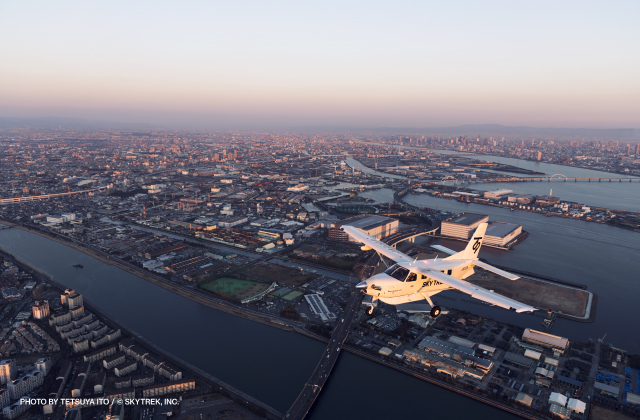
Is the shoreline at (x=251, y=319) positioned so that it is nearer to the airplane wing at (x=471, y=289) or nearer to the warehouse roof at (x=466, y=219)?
the airplane wing at (x=471, y=289)

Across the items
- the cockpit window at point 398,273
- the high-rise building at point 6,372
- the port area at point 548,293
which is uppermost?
the cockpit window at point 398,273

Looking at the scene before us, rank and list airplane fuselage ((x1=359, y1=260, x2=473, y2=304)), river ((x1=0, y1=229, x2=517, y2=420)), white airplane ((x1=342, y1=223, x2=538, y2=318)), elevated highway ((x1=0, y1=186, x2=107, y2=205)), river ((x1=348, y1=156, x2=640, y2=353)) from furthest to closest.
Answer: elevated highway ((x1=0, y1=186, x2=107, y2=205)), river ((x1=348, y1=156, x2=640, y2=353)), river ((x1=0, y1=229, x2=517, y2=420)), airplane fuselage ((x1=359, y1=260, x2=473, y2=304)), white airplane ((x1=342, y1=223, x2=538, y2=318))

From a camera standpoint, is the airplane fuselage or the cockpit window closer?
the airplane fuselage

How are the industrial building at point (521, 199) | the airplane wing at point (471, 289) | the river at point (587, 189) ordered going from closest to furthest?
the airplane wing at point (471, 289)
the industrial building at point (521, 199)
the river at point (587, 189)

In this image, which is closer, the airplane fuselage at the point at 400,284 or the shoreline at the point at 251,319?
the airplane fuselage at the point at 400,284

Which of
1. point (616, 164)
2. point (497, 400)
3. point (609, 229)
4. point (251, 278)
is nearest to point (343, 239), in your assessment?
point (251, 278)

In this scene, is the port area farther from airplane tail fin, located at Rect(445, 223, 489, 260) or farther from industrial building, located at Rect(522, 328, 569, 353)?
airplane tail fin, located at Rect(445, 223, 489, 260)

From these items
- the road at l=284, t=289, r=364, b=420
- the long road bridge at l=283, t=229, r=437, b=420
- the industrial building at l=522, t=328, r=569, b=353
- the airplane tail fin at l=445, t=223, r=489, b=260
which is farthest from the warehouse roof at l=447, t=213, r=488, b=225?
the airplane tail fin at l=445, t=223, r=489, b=260

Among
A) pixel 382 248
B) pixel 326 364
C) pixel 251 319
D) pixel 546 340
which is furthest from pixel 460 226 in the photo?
pixel 382 248

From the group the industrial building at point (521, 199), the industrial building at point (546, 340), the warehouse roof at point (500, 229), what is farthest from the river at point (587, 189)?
the industrial building at point (546, 340)
